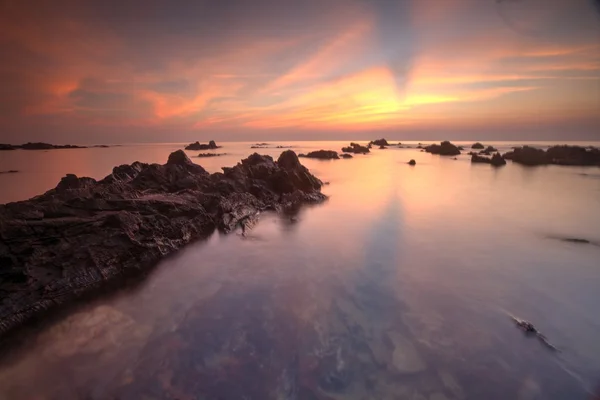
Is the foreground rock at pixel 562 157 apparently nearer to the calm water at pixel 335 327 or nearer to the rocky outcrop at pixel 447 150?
the rocky outcrop at pixel 447 150

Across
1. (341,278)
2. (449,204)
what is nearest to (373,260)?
(341,278)

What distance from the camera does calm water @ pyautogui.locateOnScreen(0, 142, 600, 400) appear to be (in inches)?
172

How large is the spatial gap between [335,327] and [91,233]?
720 cm

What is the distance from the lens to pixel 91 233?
7.78m

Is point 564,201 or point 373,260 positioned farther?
point 564,201

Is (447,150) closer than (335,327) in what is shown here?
No

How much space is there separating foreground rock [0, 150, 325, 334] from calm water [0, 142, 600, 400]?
2.58 ft

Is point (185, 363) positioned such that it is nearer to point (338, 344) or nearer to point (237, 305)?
point (237, 305)

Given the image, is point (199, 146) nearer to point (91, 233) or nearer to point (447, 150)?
point (447, 150)

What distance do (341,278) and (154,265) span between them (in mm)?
5798

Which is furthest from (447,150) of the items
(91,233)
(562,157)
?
(91,233)

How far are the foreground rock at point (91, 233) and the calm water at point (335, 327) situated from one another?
0.79 m

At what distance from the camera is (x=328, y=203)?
61.2 ft

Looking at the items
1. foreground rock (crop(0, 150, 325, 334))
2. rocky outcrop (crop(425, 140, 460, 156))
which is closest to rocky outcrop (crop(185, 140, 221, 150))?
rocky outcrop (crop(425, 140, 460, 156))
